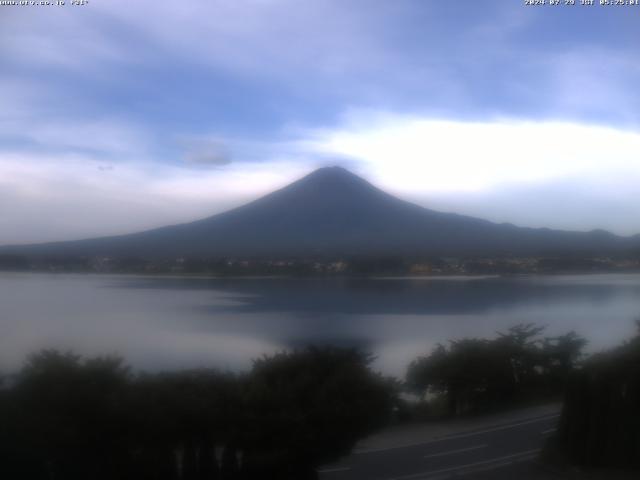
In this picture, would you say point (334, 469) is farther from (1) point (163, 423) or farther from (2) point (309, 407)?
(1) point (163, 423)

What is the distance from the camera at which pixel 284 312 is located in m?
9.27

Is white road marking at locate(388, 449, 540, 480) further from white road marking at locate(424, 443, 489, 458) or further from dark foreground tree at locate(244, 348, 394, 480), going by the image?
dark foreground tree at locate(244, 348, 394, 480)

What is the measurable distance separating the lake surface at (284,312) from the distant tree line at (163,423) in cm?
63

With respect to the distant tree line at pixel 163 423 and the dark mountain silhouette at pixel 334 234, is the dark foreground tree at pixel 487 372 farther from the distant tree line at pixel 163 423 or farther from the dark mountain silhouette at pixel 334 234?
the dark mountain silhouette at pixel 334 234

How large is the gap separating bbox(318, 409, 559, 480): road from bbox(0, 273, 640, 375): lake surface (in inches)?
43.1

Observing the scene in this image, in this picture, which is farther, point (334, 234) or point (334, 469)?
point (334, 234)

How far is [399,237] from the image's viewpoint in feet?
37.0

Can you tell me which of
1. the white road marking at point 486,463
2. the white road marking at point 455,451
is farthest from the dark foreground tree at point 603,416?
the white road marking at point 455,451

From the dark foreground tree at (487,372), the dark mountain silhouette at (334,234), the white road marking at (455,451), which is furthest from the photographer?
the dark mountain silhouette at (334,234)

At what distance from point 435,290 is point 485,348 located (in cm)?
136

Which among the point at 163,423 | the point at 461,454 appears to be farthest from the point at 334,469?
the point at 163,423

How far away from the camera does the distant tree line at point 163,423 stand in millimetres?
5797

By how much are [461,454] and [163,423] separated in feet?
10.1

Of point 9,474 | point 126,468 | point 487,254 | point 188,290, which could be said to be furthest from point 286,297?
point 9,474
